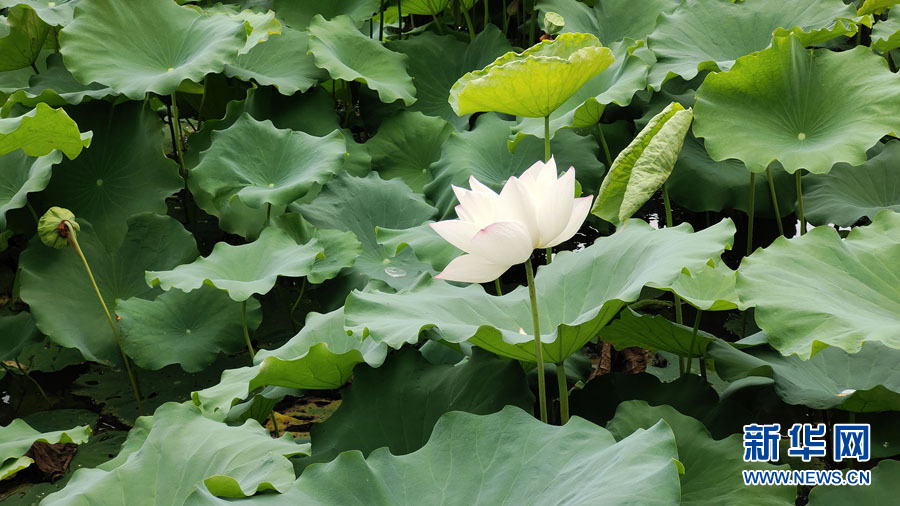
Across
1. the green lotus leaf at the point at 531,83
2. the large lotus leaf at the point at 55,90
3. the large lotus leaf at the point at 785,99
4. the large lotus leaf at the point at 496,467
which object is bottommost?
the large lotus leaf at the point at 496,467

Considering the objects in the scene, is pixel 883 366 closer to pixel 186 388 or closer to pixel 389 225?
pixel 389 225

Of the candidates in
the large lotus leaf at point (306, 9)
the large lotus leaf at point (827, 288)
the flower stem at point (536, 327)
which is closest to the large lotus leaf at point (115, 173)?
the large lotus leaf at point (306, 9)

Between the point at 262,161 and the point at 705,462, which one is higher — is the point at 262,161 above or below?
above

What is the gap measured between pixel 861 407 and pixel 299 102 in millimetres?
2036

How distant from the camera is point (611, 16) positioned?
2896 millimetres

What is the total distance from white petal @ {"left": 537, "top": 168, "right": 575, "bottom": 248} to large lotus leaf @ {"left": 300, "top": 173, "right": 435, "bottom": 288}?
1.05 meters

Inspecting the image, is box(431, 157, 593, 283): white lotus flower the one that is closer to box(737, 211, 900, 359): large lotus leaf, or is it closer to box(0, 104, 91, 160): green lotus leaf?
box(737, 211, 900, 359): large lotus leaf

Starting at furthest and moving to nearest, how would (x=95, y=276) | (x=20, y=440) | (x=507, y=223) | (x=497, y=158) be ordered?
1. (x=497, y=158)
2. (x=95, y=276)
3. (x=20, y=440)
4. (x=507, y=223)

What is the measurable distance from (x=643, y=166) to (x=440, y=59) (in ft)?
5.58

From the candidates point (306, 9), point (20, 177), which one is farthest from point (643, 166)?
point (306, 9)

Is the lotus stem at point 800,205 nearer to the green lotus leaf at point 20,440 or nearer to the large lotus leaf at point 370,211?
the large lotus leaf at point 370,211

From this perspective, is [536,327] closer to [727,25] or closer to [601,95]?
[601,95]

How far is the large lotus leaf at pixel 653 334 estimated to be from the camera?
153cm

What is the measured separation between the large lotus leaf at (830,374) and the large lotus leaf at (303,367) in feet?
2.14
